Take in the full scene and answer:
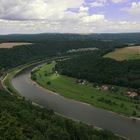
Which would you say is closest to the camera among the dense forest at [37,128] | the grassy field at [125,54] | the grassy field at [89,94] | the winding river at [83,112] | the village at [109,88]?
the dense forest at [37,128]

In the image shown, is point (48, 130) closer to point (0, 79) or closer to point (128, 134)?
point (128, 134)

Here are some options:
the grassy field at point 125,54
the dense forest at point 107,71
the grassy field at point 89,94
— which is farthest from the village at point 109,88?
the grassy field at point 125,54

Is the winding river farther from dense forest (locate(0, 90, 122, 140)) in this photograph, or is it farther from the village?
the village

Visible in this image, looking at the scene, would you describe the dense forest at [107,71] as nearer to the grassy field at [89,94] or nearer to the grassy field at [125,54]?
the grassy field at [89,94]

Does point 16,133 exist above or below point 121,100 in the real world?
above

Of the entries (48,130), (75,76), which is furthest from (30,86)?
(48,130)

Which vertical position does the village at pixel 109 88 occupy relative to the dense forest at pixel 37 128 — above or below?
below

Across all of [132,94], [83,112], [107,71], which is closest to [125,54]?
[107,71]
